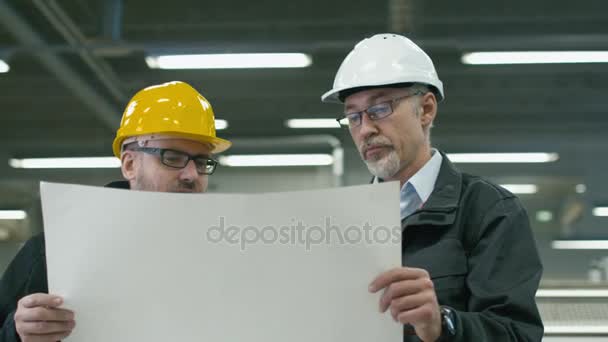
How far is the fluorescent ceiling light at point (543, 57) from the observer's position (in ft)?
19.5

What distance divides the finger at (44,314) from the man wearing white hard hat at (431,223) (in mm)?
521

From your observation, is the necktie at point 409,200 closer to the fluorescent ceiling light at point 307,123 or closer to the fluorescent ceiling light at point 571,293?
the fluorescent ceiling light at point 571,293

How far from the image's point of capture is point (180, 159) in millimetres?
1922

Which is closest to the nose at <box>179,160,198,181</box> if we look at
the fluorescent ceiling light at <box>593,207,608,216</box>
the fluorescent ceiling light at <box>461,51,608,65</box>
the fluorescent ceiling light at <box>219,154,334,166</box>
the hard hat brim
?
the hard hat brim

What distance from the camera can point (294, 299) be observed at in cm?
135

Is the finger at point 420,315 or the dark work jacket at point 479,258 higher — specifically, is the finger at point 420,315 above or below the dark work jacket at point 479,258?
below

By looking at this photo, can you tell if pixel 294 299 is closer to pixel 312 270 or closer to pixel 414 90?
pixel 312 270

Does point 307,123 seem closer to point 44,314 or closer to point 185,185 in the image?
point 185,185

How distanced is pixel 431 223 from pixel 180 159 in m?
0.66

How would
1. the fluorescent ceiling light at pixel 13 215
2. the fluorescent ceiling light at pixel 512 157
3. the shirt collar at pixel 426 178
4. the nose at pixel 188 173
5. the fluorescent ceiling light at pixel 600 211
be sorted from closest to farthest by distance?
the shirt collar at pixel 426 178 → the nose at pixel 188 173 → the fluorescent ceiling light at pixel 600 211 → the fluorescent ceiling light at pixel 13 215 → the fluorescent ceiling light at pixel 512 157

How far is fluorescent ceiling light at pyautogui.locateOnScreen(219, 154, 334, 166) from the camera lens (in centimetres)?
693

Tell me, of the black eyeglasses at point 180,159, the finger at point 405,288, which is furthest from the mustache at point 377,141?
the finger at point 405,288

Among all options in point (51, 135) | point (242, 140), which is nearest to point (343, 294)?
point (242, 140)

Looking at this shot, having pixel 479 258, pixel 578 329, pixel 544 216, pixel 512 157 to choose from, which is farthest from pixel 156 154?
pixel 512 157
